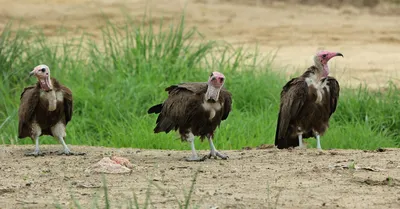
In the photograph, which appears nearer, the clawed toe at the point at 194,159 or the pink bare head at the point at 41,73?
the clawed toe at the point at 194,159

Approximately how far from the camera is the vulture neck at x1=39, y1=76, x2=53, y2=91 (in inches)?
330

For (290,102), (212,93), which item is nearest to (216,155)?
(212,93)

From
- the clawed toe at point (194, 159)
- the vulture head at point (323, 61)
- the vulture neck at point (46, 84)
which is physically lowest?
the clawed toe at point (194, 159)

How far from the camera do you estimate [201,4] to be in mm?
20766

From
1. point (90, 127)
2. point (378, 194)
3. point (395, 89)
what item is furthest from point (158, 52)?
point (378, 194)

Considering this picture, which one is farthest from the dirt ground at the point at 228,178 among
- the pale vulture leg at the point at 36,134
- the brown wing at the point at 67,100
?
the brown wing at the point at 67,100

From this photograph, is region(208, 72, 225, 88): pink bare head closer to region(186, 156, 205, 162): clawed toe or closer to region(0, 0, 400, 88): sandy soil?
region(186, 156, 205, 162): clawed toe

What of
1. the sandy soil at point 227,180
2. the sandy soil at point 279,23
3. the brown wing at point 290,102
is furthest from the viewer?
the sandy soil at point 279,23

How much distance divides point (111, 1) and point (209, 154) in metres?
13.0

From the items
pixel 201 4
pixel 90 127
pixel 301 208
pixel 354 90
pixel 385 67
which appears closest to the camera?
pixel 301 208

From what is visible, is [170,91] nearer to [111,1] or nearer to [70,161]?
[70,161]

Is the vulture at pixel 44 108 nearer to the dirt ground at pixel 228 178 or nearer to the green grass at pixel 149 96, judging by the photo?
the dirt ground at pixel 228 178

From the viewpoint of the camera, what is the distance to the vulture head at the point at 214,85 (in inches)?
312

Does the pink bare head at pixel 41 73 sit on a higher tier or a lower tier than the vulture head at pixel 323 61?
lower
